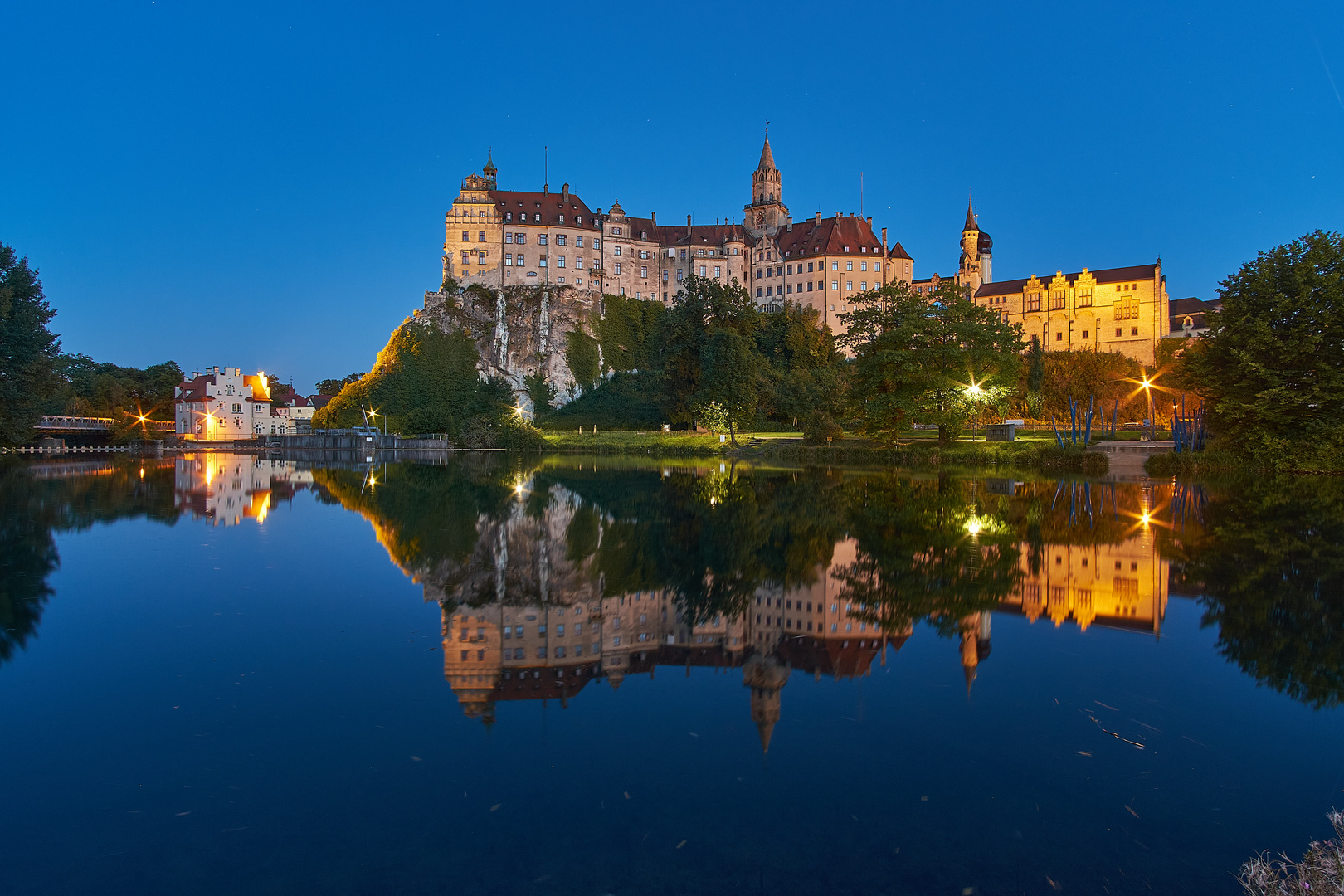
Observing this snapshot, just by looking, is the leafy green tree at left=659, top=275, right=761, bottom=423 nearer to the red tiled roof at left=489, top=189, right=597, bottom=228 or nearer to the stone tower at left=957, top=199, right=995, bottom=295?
the red tiled roof at left=489, top=189, right=597, bottom=228

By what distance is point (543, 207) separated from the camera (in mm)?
88625

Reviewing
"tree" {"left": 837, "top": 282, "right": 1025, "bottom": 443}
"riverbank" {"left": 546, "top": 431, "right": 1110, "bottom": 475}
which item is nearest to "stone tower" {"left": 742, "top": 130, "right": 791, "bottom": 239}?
"riverbank" {"left": 546, "top": 431, "right": 1110, "bottom": 475}

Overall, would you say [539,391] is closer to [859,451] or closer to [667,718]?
[859,451]

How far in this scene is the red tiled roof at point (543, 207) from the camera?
289 ft

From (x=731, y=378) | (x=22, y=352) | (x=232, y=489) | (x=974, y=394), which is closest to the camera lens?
(x=232, y=489)

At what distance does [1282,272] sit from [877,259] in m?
61.6

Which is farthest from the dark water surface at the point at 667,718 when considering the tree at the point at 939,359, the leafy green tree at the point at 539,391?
the leafy green tree at the point at 539,391

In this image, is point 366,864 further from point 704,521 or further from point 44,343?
point 44,343

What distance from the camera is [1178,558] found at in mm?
11094

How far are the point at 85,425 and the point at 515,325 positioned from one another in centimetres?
4365

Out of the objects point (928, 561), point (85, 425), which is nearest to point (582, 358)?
point (85, 425)

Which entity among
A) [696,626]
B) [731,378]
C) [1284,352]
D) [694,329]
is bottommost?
[696,626]

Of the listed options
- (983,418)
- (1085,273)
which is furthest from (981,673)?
(1085,273)

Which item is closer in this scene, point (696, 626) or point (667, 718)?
point (667, 718)
